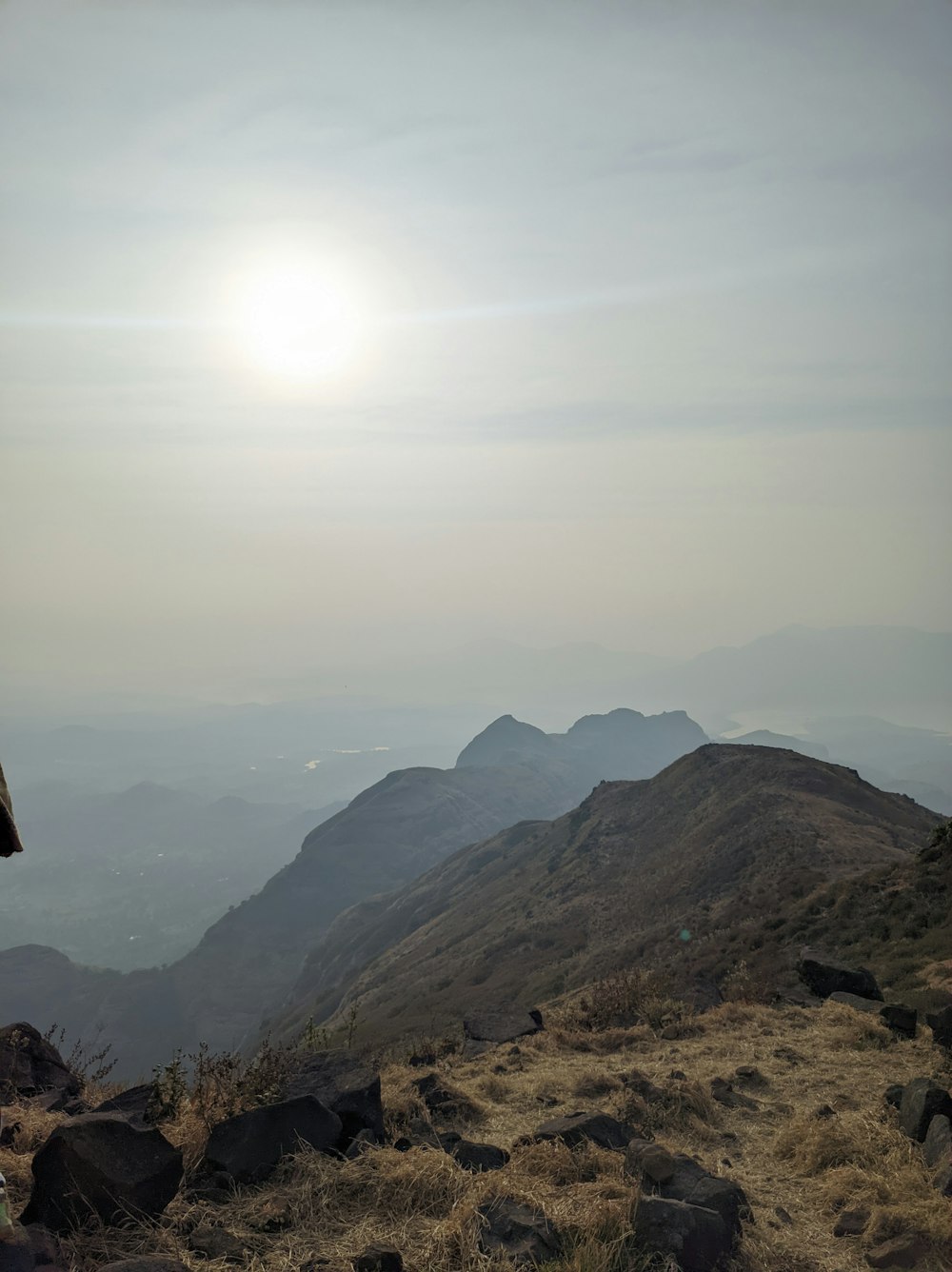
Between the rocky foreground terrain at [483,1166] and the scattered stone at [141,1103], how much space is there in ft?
0.10

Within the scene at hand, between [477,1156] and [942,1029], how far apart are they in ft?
26.2

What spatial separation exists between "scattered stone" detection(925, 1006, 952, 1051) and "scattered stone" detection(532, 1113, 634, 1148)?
6.01m

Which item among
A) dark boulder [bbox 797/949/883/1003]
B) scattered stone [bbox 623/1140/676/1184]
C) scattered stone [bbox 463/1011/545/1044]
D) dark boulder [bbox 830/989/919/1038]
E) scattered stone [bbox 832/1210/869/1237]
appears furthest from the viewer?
dark boulder [bbox 797/949/883/1003]

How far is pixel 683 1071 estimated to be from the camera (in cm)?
1145

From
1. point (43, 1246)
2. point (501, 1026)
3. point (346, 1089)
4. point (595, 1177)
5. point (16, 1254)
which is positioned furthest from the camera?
point (501, 1026)

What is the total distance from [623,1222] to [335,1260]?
2255 mm

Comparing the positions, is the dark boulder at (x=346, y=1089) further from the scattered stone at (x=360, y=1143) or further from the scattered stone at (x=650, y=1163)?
the scattered stone at (x=650, y=1163)

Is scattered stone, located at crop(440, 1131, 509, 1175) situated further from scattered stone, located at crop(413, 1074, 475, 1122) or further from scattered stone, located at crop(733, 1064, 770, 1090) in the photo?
scattered stone, located at crop(733, 1064, 770, 1090)

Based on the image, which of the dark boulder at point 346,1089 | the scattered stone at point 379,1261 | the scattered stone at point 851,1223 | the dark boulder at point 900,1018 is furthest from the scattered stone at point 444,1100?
the dark boulder at point 900,1018

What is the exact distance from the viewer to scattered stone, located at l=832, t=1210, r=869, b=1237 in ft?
21.7

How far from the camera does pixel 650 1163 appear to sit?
7.08 metres

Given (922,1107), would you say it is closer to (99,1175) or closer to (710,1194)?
(710,1194)

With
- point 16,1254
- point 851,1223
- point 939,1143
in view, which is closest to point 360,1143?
point 16,1254

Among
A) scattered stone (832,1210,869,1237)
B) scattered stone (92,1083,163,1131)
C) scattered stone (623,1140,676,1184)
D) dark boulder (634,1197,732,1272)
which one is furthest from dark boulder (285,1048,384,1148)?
scattered stone (832,1210,869,1237)
